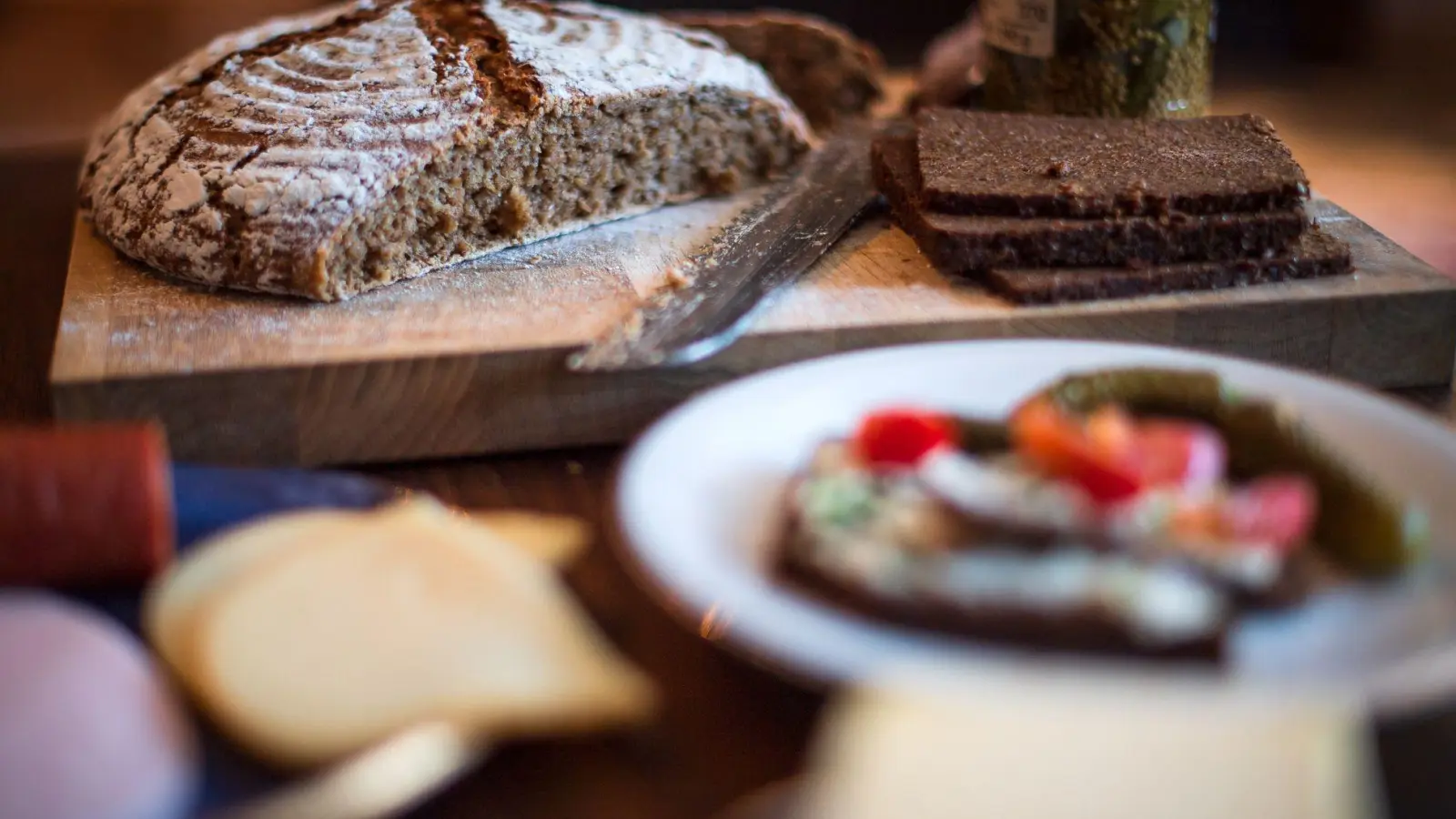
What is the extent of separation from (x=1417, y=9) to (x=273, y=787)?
4194 millimetres

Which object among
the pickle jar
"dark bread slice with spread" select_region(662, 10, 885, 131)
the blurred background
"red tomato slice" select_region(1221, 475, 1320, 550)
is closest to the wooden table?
"red tomato slice" select_region(1221, 475, 1320, 550)

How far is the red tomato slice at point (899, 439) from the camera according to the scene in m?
0.98

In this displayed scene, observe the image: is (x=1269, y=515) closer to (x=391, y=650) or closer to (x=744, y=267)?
(x=391, y=650)

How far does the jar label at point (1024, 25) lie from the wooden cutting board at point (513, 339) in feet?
1.70

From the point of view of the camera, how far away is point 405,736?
0.79 metres

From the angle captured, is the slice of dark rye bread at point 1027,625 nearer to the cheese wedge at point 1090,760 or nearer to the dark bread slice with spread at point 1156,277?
the cheese wedge at point 1090,760

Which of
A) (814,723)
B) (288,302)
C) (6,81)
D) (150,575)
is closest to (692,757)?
(814,723)

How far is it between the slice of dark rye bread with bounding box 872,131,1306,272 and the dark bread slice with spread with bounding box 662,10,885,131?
2.72 feet

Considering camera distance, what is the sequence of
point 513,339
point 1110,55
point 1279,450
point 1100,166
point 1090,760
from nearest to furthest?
point 1090,760 < point 1279,450 < point 513,339 < point 1100,166 < point 1110,55

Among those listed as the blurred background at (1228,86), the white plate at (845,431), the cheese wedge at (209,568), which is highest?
the cheese wedge at (209,568)

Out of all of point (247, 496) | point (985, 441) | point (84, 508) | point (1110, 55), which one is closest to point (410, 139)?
point (247, 496)

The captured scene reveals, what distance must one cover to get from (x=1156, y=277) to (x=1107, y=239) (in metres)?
0.07

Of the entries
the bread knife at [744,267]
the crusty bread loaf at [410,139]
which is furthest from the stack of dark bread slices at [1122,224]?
the crusty bread loaf at [410,139]

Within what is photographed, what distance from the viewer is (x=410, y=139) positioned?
1657 mm
